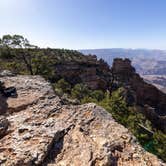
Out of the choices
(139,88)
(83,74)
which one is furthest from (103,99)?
(139,88)

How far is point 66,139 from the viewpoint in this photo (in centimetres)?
1602

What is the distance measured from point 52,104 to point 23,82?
8.97m

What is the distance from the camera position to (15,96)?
2512 cm

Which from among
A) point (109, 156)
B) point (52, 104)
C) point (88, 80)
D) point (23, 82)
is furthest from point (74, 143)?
point (88, 80)

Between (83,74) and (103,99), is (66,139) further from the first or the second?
(83,74)

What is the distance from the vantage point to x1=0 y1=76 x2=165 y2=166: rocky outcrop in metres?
13.8

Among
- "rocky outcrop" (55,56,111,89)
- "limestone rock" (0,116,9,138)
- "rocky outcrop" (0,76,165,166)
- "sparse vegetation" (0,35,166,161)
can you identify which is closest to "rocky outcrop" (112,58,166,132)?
"rocky outcrop" (55,56,111,89)

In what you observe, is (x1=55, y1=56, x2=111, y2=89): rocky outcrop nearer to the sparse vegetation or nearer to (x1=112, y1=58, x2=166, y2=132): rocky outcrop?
(x1=112, y1=58, x2=166, y2=132): rocky outcrop

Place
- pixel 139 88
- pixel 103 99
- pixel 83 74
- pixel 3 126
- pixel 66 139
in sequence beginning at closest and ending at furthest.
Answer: pixel 66 139, pixel 3 126, pixel 103 99, pixel 83 74, pixel 139 88

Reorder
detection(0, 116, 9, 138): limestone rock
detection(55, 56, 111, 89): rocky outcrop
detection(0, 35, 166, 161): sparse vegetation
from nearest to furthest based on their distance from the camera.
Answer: detection(0, 116, 9, 138): limestone rock → detection(0, 35, 166, 161): sparse vegetation → detection(55, 56, 111, 89): rocky outcrop

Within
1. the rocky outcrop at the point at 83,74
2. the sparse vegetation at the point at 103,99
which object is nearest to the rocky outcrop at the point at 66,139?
the sparse vegetation at the point at 103,99

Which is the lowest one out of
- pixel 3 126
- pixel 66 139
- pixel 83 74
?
pixel 83 74

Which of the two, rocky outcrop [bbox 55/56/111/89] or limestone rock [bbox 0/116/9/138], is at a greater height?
limestone rock [bbox 0/116/9/138]

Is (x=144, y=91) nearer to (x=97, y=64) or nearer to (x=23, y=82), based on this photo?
(x=97, y=64)
